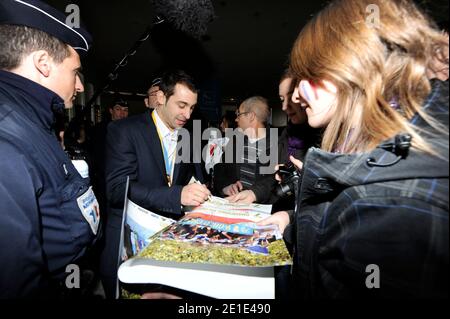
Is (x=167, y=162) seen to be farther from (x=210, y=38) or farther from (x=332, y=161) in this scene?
(x=210, y=38)

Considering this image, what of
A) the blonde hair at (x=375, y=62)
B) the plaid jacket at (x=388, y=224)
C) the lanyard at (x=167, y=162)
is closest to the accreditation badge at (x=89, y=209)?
the lanyard at (x=167, y=162)

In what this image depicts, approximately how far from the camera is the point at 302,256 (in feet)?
2.72

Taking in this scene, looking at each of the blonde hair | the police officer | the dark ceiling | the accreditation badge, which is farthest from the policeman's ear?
the dark ceiling

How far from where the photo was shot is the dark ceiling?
16.5ft

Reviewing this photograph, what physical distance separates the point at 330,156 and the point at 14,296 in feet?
3.50

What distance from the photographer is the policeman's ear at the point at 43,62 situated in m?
1.10

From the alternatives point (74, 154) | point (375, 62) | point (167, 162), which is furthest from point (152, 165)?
point (375, 62)

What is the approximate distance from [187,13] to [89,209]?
1.83 meters

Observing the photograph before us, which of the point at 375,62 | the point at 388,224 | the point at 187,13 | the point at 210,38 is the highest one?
the point at 210,38

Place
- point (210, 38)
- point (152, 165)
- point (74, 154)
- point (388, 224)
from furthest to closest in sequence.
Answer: point (210, 38), point (74, 154), point (152, 165), point (388, 224)

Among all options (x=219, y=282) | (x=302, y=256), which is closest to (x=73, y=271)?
(x=219, y=282)

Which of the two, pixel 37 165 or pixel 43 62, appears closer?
pixel 37 165

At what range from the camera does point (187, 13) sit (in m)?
2.19

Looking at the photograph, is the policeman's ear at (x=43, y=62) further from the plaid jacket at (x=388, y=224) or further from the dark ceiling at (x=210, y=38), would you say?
the dark ceiling at (x=210, y=38)
